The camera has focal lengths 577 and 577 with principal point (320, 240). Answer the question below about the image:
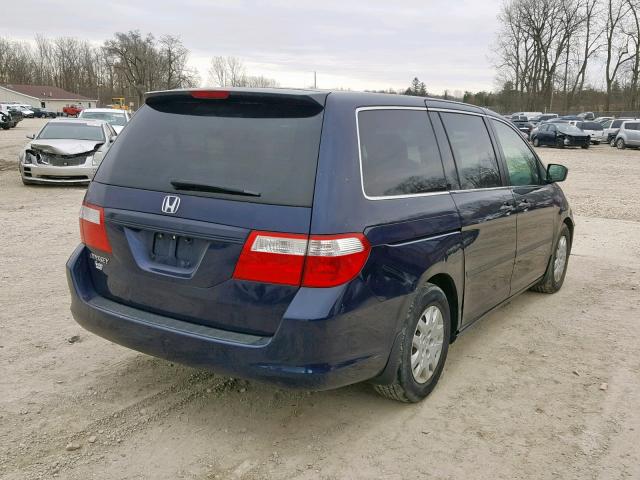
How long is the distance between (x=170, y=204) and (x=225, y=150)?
40cm

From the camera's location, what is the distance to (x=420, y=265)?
3.21m

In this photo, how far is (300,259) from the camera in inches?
106

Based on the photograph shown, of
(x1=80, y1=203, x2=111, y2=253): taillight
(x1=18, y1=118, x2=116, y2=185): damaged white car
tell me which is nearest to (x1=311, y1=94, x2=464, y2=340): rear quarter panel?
(x1=80, y1=203, x2=111, y2=253): taillight

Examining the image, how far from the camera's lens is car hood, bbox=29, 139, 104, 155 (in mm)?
12531

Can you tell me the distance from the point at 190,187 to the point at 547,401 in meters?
2.54

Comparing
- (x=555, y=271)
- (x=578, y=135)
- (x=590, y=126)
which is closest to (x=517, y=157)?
(x=555, y=271)

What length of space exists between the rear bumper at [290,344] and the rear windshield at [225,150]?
22.8 inches

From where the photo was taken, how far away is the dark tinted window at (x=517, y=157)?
468cm

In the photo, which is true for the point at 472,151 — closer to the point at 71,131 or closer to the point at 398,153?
the point at 398,153

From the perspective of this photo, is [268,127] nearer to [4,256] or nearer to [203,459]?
[203,459]

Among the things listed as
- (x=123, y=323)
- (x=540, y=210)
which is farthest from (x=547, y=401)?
(x=123, y=323)

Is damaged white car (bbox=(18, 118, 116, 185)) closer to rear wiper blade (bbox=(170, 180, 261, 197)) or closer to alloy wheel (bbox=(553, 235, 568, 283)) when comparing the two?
alloy wheel (bbox=(553, 235, 568, 283))

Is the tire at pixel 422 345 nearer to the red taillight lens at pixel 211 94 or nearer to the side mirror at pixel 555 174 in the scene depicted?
the red taillight lens at pixel 211 94

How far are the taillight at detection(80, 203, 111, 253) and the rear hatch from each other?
0.15 ft
